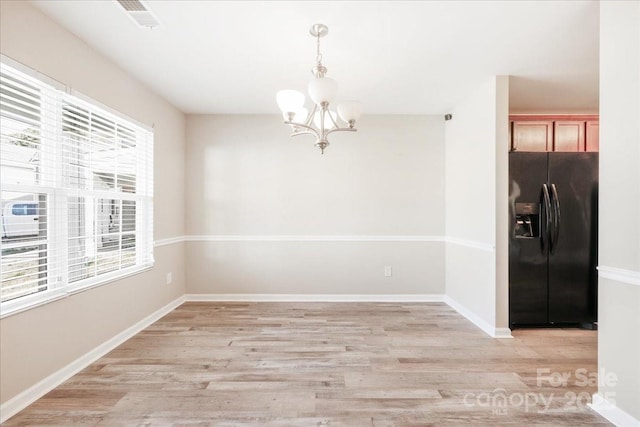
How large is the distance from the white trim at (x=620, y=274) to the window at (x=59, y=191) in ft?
11.2

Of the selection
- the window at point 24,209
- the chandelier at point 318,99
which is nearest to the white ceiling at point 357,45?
the chandelier at point 318,99

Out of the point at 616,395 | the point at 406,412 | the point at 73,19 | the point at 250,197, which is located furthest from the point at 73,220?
the point at 616,395

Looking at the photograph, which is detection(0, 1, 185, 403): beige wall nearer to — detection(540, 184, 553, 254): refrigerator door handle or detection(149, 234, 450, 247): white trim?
detection(149, 234, 450, 247): white trim

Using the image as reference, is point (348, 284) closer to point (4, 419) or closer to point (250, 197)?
point (250, 197)

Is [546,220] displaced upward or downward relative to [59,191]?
downward

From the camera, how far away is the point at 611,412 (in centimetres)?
183

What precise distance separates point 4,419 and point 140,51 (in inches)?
102

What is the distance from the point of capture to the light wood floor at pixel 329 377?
1.90 m

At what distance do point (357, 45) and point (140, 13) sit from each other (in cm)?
147

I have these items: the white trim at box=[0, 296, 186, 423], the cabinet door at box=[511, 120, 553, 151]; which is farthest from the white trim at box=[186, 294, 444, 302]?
the cabinet door at box=[511, 120, 553, 151]

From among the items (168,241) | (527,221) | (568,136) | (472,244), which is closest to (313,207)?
(168,241)

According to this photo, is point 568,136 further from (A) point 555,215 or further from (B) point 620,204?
(B) point 620,204

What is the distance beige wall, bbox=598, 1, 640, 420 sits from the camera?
Answer: 5.56 ft

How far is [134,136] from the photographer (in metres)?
3.21
